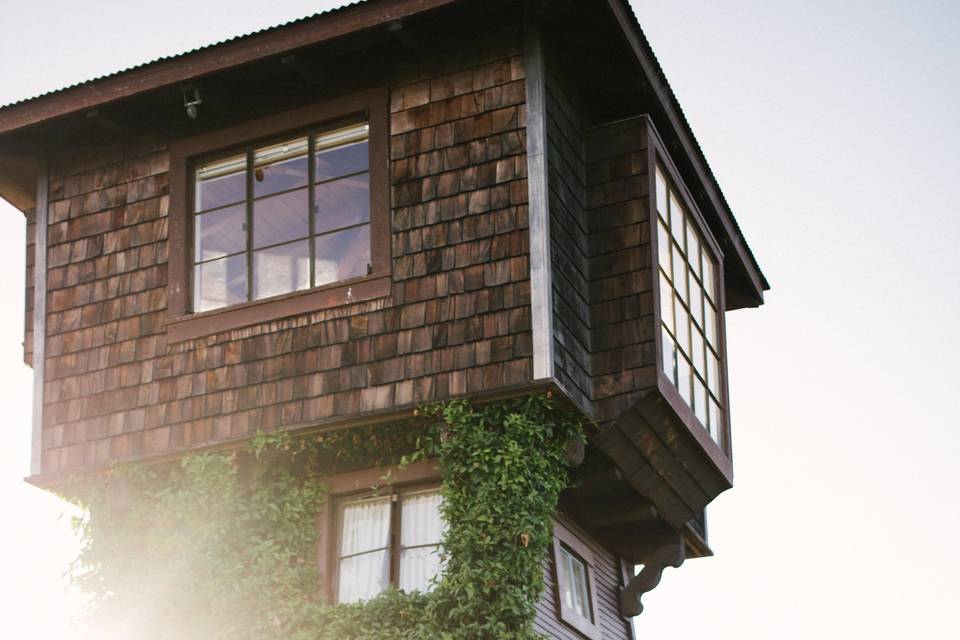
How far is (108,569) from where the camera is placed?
18.2m

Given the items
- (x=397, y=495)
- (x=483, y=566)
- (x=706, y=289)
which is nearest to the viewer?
(x=483, y=566)

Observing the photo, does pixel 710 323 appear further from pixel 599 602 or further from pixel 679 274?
pixel 599 602

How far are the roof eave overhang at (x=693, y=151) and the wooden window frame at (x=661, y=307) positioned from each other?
0.92 ft

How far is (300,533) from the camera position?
1777 centimetres

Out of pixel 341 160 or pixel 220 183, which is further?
pixel 220 183

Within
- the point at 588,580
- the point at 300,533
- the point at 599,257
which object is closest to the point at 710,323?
the point at 599,257

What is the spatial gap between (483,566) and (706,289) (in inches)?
206

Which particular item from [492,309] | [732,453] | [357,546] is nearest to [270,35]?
[492,309]

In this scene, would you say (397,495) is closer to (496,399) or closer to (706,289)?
(496,399)

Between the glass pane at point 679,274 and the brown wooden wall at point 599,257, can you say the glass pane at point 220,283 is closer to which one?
the brown wooden wall at point 599,257

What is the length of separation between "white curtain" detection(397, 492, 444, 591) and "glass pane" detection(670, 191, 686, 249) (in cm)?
390

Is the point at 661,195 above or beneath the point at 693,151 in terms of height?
beneath

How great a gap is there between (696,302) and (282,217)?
4.52 meters

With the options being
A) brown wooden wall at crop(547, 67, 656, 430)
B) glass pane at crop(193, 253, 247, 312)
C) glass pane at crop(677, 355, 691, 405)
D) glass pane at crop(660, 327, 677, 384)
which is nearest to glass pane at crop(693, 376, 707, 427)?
glass pane at crop(677, 355, 691, 405)
